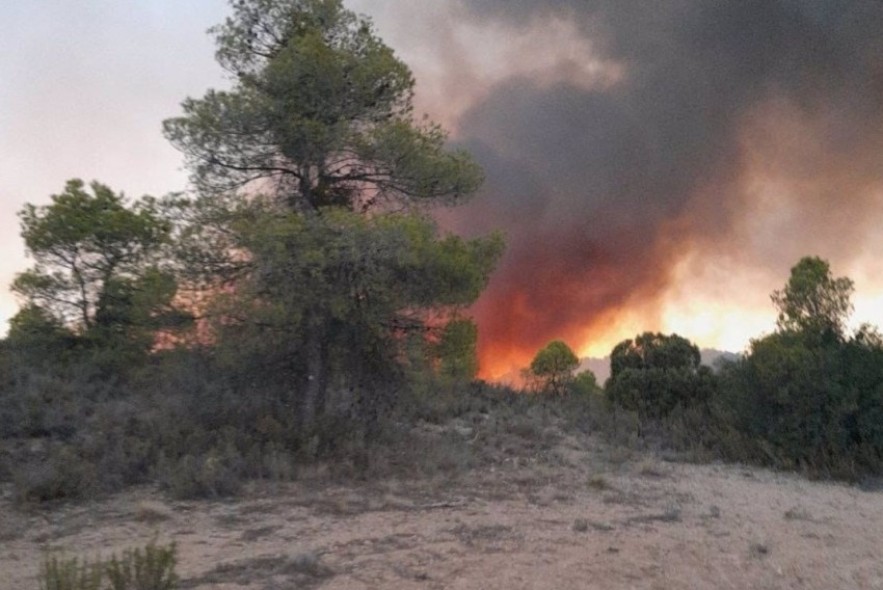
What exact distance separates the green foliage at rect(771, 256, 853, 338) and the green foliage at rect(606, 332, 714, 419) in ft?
13.7

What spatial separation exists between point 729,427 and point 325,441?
905 centimetres

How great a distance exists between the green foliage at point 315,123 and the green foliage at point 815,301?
8.04 metres

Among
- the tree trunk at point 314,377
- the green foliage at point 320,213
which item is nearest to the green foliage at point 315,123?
the green foliage at point 320,213

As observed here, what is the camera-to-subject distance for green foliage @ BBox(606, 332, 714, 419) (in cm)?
2380

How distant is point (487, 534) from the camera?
1064 centimetres

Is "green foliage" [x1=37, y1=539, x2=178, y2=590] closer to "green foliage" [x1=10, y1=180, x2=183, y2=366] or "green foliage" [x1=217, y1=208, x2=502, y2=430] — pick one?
"green foliage" [x1=217, y1=208, x2=502, y2=430]

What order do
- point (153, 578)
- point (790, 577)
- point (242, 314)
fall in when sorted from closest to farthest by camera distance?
point (153, 578) < point (790, 577) < point (242, 314)

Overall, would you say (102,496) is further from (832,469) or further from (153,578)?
(832,469)

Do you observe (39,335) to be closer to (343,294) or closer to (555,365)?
(343,294)

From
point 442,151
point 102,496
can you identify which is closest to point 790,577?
point 102,496

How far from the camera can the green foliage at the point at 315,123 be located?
16109 mm

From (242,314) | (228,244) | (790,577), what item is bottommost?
(790,577)

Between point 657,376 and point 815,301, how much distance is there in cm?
534

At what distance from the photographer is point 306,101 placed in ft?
53.5
